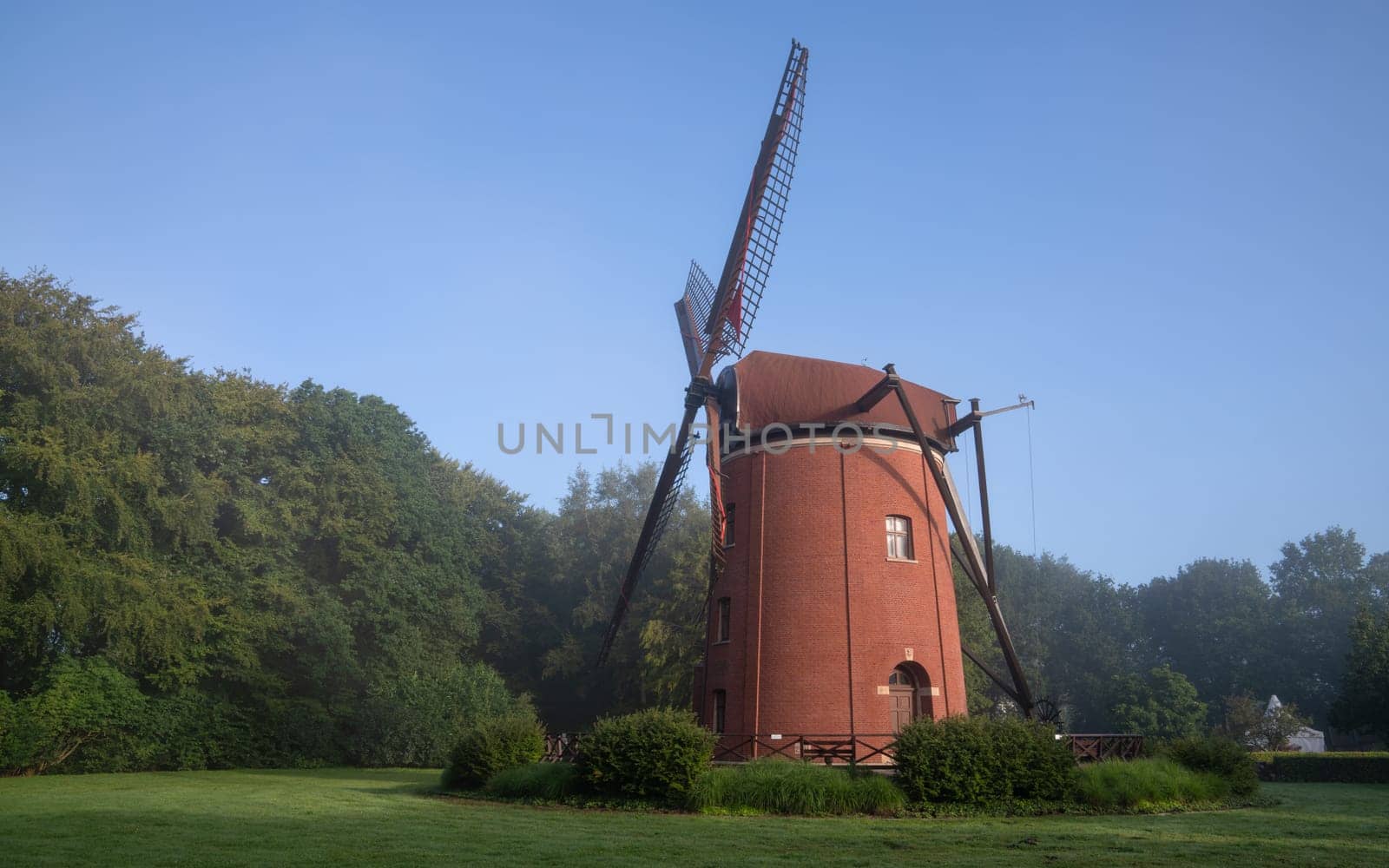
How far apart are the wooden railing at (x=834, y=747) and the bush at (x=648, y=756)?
1.53 metres

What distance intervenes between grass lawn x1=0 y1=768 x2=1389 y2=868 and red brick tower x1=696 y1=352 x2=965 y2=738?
6488mm

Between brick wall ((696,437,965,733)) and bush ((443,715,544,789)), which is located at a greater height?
brick wall ((696,437,965,733))

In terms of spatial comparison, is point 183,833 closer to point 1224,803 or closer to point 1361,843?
point 1361,843

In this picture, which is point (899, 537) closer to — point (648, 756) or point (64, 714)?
point (648, 756)

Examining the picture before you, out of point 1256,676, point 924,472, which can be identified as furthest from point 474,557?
point 1256,676

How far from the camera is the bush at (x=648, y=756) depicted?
17984 mm

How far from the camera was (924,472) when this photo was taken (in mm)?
25500

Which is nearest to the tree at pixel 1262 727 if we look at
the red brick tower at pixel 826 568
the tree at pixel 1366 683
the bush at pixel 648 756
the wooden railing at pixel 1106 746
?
the tree at pixel 1366 683

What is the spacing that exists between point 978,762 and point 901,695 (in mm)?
5903

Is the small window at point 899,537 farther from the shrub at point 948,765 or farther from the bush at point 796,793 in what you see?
the bush at point 796,793

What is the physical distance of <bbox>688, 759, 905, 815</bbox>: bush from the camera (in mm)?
17281

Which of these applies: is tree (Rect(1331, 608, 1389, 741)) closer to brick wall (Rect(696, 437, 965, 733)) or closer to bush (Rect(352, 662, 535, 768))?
brick wall (Rect(696, 437, 965, 733))

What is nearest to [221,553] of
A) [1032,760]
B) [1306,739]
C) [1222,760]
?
[1032,760]

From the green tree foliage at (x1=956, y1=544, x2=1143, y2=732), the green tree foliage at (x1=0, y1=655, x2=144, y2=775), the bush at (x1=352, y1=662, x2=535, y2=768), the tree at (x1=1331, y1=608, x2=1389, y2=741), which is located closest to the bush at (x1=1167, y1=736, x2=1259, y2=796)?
the bush at (x1=352, y1=662, x2=535, y2=768)
